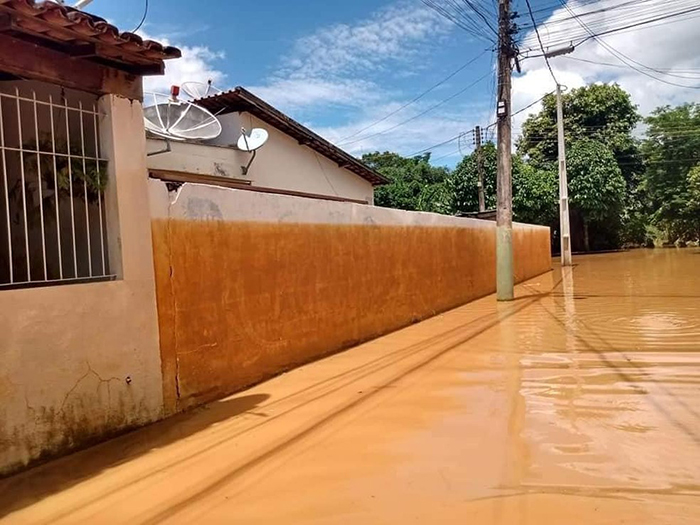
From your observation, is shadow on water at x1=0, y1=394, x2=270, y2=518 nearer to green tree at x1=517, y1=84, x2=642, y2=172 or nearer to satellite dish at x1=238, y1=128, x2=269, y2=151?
satellite dish at x1=238, y1=128, x2=269, y2=151

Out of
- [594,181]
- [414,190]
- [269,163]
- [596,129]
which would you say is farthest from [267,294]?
[596,129]

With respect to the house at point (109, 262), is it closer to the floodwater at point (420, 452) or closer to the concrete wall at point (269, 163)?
the floodwater at point (420, 452)

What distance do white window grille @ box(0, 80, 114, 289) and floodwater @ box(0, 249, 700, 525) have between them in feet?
A: 5.02

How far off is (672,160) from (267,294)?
36058 millimetres

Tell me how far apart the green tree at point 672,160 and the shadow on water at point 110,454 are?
35.4m

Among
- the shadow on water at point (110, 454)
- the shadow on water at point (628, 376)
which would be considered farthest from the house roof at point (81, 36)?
the shadow on water at point (628, 376)

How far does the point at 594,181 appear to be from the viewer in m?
31.1

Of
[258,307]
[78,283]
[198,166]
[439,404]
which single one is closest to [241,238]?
[258,307]

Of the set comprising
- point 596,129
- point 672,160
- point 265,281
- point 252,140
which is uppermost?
point 596,129

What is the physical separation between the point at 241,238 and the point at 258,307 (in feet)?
2.61

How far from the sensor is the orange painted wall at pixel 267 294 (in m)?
5.21

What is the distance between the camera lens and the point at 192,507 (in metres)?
3.30

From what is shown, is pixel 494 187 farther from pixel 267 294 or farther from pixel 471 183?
pixel 267 294

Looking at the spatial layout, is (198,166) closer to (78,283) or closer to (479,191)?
(78,283)
